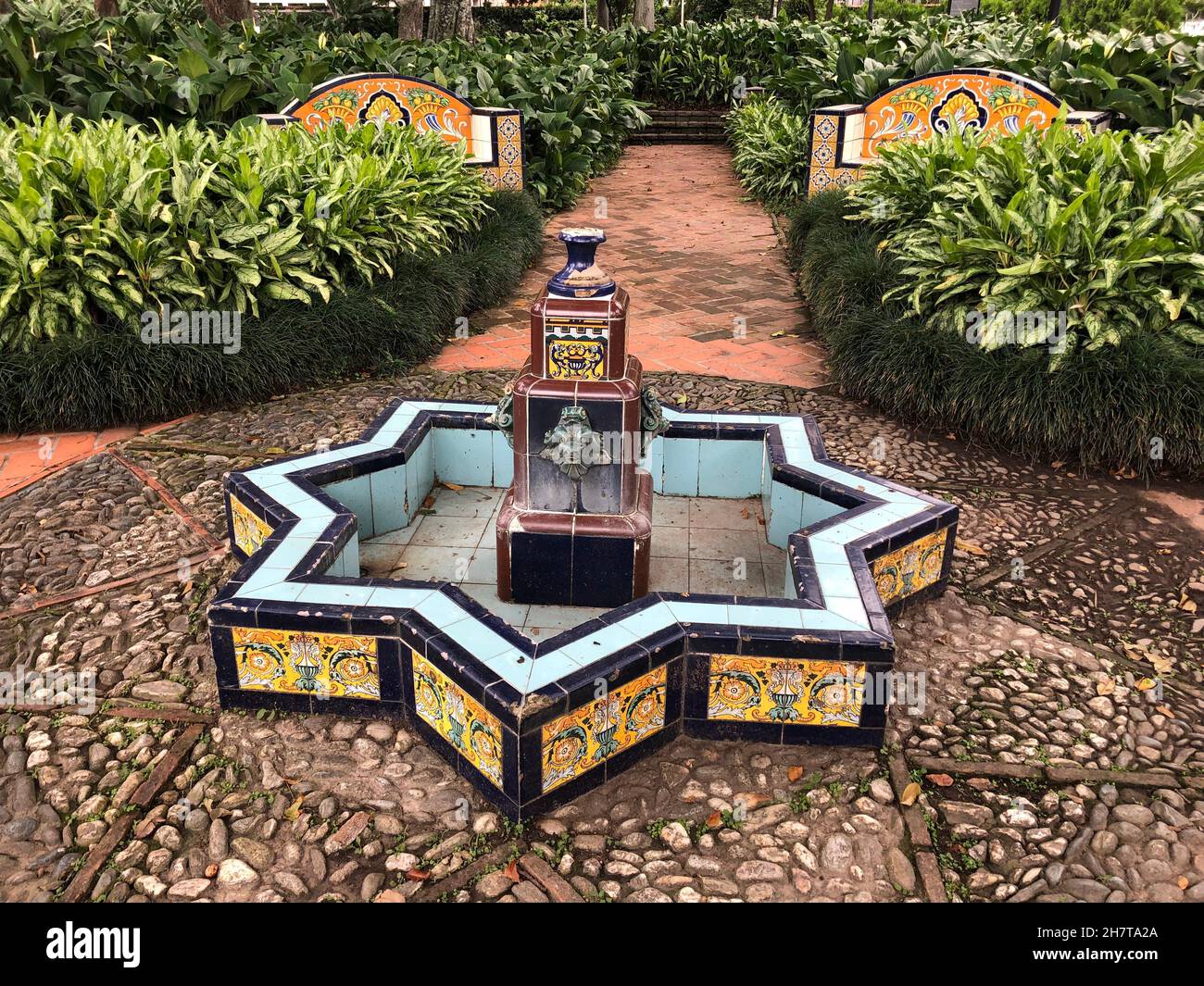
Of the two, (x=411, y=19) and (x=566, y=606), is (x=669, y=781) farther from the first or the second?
(x=411, y=19)

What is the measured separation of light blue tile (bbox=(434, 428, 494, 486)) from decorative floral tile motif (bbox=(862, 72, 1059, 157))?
5.58m

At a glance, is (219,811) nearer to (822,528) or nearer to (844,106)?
(822,528)

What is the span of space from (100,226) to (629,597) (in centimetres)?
409

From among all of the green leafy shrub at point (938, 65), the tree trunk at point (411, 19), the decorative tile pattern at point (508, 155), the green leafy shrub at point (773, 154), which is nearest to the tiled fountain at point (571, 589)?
the decorative tile pattern at point (508, 155)

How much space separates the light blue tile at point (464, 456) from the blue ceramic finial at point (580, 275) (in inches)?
56.3

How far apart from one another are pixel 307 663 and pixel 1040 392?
13.6 ft

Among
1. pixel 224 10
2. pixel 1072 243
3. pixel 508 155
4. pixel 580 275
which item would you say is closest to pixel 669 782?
pixel 580 275

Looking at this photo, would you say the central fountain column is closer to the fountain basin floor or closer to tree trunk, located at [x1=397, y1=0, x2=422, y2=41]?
the fountain basin floor

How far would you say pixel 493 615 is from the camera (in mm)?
3391

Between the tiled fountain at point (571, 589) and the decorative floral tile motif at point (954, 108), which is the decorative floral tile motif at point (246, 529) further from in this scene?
the decorative floral tile motif at point (954, 108)

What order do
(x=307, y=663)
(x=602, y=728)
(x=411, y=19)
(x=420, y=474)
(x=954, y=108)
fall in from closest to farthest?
(x=602, y=728)
(x=307, y=663)
(x=420, y=474)
(x=954, y=108)
(x=411, y=19)

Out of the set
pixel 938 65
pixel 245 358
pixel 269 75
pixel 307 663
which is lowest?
pixel 307 663

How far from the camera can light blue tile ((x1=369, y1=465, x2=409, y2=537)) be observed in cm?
460

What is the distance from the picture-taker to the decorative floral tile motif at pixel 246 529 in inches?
164
